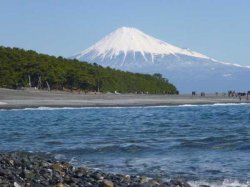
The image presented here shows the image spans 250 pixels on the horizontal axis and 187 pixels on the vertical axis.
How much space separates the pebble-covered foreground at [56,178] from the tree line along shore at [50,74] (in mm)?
60544

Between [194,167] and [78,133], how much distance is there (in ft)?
40.5

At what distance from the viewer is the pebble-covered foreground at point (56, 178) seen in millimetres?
11659

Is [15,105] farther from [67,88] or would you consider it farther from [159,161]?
[159,161]

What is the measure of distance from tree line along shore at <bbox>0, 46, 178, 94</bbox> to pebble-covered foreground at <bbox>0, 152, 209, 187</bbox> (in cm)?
6054

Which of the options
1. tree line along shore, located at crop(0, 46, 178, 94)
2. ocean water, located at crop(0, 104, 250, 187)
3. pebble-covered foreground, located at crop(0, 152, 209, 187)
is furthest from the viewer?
tree line along shore, located at crop(0, 46, 178, 94)

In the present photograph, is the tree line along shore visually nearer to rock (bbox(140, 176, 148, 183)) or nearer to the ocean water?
the ocean water

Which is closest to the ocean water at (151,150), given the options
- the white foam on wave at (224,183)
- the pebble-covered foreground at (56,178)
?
the white foam on wave at (224,183)

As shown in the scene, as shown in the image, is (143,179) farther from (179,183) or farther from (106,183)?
(106,183)

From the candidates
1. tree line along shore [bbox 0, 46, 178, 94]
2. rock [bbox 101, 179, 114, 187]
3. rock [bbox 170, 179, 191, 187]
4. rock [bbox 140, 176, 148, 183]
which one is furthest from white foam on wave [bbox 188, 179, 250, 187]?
tree line along shore [bbox 0, 46, 178, 94]

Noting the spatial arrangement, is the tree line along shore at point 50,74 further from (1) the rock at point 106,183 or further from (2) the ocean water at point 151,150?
(1) the rock at point 106,183

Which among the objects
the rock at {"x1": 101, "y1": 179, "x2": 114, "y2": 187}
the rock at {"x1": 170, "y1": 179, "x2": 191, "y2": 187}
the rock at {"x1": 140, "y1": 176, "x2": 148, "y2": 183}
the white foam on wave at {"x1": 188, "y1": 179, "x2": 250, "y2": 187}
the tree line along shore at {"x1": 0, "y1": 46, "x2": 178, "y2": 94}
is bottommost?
the white foam on wave at {"x1": 188, "y1": 179, "x2": 250, "y2": 187}

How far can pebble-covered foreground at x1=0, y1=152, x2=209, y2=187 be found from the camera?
38.3 ft

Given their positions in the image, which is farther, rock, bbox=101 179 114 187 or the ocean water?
the ocean water

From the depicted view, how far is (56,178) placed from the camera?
1225 centimetres
